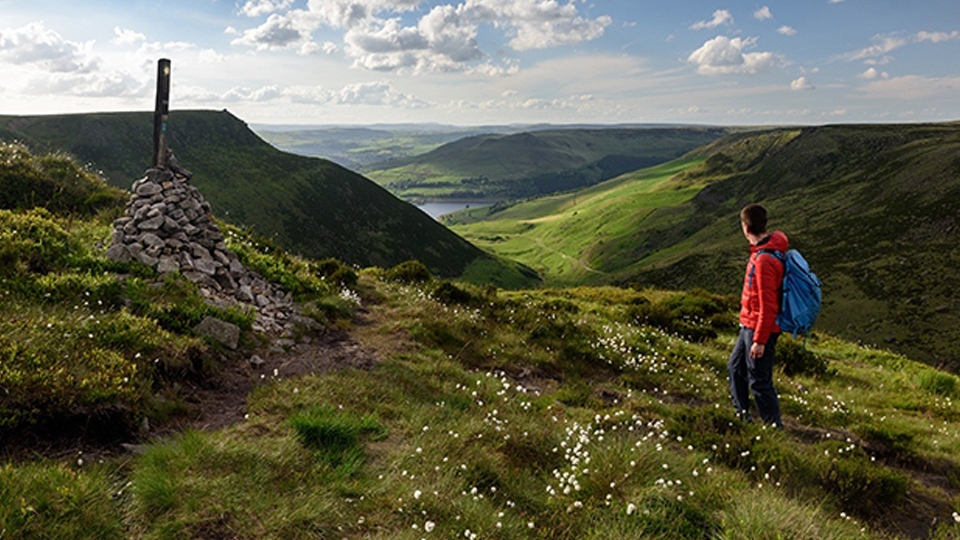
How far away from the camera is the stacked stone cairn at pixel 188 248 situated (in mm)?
11859

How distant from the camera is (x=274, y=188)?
445ft

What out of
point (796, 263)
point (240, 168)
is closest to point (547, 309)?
point (796, 263)

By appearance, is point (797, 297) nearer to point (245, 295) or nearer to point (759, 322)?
point (759, 322)

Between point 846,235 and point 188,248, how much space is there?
106 meters

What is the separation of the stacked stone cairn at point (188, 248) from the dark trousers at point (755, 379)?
9.79 meters

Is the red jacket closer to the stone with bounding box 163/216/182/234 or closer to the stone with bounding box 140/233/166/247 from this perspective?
the stone with bounding box 140/233/166/247

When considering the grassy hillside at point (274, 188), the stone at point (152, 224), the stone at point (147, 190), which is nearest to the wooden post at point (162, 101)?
the stone at point (147, 190)

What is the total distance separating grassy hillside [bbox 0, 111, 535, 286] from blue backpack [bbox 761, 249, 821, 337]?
111 m

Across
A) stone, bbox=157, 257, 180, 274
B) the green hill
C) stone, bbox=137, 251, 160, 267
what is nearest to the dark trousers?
stone, bbox=157, 257, 180, 274

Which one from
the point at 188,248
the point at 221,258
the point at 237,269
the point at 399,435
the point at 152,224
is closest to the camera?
the point at 399,435

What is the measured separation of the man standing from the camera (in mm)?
8008

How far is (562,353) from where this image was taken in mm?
13648

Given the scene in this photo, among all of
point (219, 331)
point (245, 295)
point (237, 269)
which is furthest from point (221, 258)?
point (219, 331)

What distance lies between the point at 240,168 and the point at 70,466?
5977 inches
